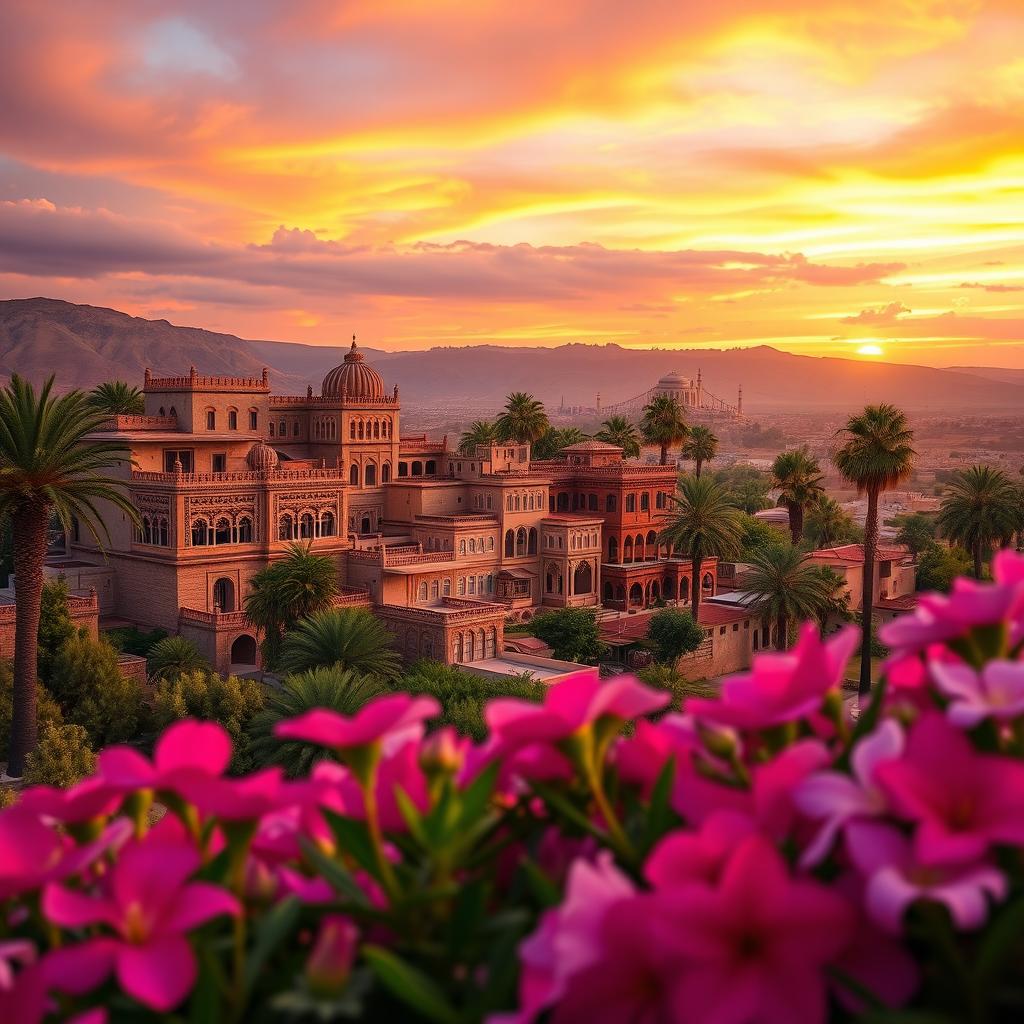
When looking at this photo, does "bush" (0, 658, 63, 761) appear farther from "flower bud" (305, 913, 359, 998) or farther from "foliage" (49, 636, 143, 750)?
"flower bud" (305, 913, 359, 998)

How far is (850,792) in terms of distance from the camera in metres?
1.93

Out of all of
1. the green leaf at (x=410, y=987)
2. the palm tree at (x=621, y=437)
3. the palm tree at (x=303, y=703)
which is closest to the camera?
the green leaf at (x=410, y=987)

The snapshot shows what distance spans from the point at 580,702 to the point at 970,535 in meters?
51.9

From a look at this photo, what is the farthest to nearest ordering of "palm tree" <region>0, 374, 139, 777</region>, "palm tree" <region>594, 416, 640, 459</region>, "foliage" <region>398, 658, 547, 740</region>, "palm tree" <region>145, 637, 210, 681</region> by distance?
"palm tree" <region>594, 416, 640, 459</region>, "palm tree" <region>145, 637, 210, 681</region>, "foliage" <region>398, 658, 547, 740</region>, "palm tree" <region>0, 374, 139, 777</region>

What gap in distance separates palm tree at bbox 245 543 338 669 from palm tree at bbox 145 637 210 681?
2159 mm

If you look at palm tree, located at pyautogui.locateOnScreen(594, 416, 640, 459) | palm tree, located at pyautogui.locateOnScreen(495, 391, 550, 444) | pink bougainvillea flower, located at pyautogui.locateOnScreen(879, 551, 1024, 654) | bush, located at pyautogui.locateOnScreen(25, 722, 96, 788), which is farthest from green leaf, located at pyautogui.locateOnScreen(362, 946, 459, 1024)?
palm tree, located at pyautogui.locateOnScreen(594, 416, 640, 459)

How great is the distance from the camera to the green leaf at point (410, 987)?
1798 millimetres

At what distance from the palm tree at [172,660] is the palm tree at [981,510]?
3171cm

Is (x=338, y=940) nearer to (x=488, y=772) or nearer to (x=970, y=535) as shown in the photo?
(x=488, y=772)

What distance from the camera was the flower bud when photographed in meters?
1.85

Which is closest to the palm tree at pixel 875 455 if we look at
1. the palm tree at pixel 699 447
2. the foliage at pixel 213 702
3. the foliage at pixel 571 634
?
the foliage at pixel 571 634

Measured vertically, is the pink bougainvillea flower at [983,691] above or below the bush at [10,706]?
above

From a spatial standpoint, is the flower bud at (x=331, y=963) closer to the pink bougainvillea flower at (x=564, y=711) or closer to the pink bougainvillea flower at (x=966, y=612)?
the pink bougainvillea flower at (x=564, y=711)

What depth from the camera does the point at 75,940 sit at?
89.3 inches
